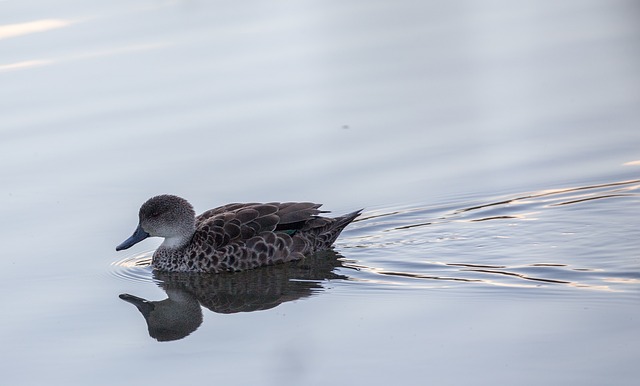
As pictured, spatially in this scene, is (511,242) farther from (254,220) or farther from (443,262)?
(254,220)

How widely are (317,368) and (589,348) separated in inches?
67.7

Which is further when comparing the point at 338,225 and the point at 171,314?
the point at 338,225

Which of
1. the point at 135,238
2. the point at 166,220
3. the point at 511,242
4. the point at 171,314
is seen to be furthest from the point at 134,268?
the point at 511,242

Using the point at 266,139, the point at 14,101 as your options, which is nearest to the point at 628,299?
the point at 266,139

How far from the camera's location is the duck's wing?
11.0 metres

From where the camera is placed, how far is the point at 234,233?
11.0m

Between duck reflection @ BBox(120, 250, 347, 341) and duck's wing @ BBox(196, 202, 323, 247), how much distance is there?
12.7 inches

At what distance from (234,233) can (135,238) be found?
87cm

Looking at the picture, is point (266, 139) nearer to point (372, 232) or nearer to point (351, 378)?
point (372, 232)

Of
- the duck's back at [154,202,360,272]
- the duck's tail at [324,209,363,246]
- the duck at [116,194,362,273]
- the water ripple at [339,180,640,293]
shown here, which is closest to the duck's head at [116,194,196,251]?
the duck at [116,194,362,273]

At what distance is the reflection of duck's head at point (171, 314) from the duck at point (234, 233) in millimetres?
593

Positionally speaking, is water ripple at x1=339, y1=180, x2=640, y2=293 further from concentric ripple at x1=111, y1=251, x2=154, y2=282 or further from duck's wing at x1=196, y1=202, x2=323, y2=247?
concentric ripple at x1=111, y1=251, x2=154, y2=282

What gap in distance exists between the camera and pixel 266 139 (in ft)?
42.5

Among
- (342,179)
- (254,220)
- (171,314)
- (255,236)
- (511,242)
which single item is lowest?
(171,314)
